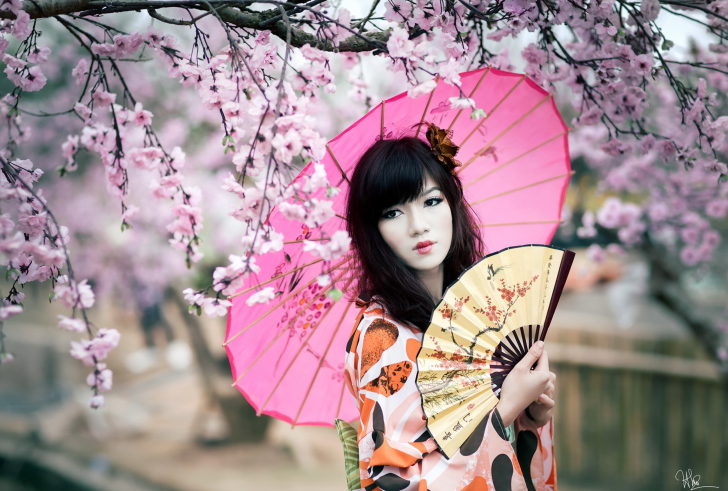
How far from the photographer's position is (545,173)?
83.0 inches

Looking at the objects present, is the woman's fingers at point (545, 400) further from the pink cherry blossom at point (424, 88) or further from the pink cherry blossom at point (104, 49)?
the pink cherry blossom at point (104, 49)

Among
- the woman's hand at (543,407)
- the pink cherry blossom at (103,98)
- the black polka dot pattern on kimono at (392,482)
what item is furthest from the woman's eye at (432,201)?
the pink cherry blossom at (103,98)

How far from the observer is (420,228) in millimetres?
1616

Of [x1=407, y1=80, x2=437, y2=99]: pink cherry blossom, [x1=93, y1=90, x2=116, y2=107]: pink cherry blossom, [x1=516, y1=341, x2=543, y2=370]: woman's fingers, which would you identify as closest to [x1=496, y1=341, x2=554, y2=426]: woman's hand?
[x1=516, y1=341, x2=543, y2=370]: woman's fingers

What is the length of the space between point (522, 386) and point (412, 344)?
12.6 inches

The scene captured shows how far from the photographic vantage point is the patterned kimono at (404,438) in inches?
55.3

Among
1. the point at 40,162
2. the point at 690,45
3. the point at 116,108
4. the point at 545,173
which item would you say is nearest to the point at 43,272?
the point at 116,108

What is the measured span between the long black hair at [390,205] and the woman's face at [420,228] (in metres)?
0.02

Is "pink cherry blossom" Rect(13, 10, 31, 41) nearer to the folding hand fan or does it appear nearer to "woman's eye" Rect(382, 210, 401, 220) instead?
"woman's eye" Rect(382, 210, 401, 220)

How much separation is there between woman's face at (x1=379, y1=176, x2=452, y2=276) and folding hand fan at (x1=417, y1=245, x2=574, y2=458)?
0.24 m

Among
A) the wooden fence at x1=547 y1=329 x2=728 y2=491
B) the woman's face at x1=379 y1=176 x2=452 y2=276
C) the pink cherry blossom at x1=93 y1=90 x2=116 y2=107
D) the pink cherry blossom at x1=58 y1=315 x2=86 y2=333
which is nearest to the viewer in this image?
the pink cherry blossom at x1=58 y1=315 x2=86 y2=333

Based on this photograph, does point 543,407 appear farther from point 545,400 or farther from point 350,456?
point 350,456

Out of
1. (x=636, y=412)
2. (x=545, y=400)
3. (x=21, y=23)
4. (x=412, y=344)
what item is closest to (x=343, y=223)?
(x=412, y=344)

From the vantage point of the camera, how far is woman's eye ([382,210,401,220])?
1.66m
